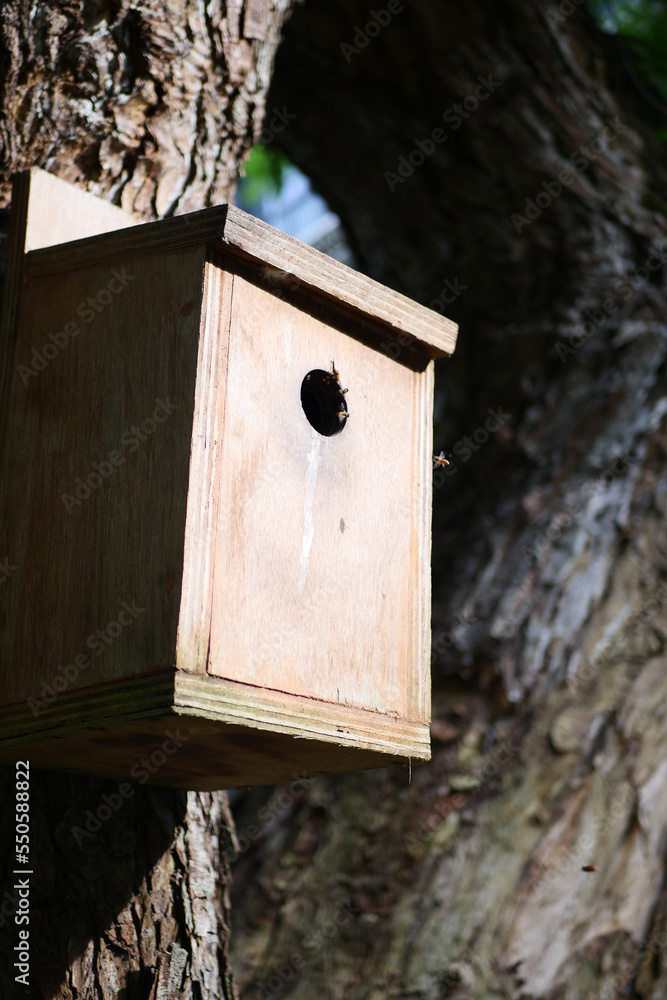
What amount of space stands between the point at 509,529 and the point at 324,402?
157 cm

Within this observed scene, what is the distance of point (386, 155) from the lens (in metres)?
4.04

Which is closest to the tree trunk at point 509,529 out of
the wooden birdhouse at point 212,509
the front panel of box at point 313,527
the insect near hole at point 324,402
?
the wooden birdhouse at point 212,509

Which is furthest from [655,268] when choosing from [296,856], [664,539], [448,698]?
[296,856]

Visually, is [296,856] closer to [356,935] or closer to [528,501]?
[356,935]

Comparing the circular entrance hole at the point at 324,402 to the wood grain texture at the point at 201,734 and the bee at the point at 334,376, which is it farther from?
the wood grain texture at the point at 201,734

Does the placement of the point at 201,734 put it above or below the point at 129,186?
below

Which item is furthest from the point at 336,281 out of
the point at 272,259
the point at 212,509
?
the point at 212,509

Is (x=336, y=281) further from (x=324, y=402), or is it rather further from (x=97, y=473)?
(x=97, y=473)

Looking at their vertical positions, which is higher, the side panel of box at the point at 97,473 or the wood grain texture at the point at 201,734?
the side panel of box at the point at 97,473

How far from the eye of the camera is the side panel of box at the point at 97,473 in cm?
155

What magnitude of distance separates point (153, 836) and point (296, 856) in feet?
3.24

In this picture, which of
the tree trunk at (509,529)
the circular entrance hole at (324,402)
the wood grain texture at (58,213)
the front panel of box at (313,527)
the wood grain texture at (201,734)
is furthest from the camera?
the tree trunk at (509,529)

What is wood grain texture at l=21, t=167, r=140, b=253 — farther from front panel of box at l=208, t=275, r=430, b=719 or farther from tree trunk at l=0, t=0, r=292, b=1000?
front panel of box at l=208, t=275, r=430, b=719

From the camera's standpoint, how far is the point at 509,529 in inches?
130
